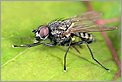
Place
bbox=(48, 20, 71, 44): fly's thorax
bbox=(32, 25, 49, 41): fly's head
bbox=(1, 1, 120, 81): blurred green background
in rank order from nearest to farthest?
bbox=(1, 1, 120, 81): blurred green background, bbox=(32, 25, 49, 41): fly's head, bbox=(48, 20, 71, 44): fly's thorax

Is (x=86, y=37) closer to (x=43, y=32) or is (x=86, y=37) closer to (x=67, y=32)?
(x=67, y=32)

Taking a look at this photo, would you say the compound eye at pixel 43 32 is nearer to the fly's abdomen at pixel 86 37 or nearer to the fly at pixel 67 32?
the fly at pixel 67 32

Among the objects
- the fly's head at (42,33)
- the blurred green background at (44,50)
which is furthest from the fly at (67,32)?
the blurred green background at (44,50)

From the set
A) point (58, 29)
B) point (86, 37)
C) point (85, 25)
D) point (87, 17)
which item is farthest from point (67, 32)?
point (87, 17)

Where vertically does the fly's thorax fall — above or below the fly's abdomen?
above

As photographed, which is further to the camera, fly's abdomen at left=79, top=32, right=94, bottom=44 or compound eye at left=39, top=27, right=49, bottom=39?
fly's abdomen at left=79, top=32, right=94, bottom=44

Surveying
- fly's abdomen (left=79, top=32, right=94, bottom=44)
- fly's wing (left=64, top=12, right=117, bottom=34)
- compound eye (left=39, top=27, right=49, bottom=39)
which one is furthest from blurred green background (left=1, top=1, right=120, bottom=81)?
fly's wing (left=64, top=12, right=117, bottom=34)

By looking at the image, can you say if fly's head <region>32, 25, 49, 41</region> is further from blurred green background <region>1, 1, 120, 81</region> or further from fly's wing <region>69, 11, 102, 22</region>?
fly's wing <region>69, 11, 102, 22</region>
